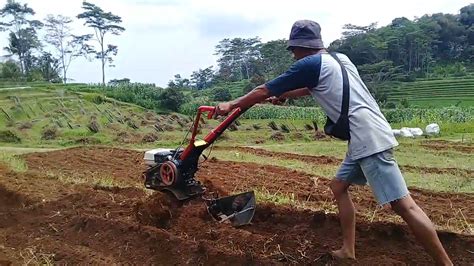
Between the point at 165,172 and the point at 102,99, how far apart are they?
94.8 feet

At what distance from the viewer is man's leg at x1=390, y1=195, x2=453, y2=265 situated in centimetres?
399

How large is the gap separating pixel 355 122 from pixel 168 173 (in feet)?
7.87

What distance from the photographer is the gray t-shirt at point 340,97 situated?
4.14 m

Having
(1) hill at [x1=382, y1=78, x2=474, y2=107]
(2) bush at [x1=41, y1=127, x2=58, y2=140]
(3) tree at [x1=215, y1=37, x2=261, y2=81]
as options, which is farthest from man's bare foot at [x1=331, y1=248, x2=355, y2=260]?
(3) tree at [x1=215, y1=37, x2=261, y2=81]

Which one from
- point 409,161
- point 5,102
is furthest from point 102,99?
point 409,161

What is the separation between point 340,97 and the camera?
4.21 meters

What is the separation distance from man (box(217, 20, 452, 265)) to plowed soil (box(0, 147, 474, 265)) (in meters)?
0.54

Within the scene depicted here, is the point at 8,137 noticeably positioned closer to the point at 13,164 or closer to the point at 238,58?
the point at 13,164

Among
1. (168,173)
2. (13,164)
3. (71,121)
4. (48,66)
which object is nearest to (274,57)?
(48,66)

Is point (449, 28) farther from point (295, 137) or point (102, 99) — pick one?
point (295, 137)

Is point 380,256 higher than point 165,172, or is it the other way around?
point 165,172

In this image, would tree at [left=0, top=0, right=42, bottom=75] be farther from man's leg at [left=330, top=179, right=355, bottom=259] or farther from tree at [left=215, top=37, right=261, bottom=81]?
man's leg at [left=330, top=179, right=355, bottom=259]

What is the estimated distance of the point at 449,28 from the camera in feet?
214

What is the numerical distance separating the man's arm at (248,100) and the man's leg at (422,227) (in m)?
1.20
